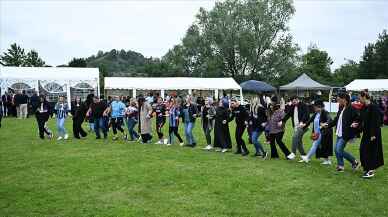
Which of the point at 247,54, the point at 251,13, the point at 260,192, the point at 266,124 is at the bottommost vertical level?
the point at 260,192

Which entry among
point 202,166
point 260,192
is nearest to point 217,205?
point 260,192

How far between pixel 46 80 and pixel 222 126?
1889 cm

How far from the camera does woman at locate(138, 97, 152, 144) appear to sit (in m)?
13.1

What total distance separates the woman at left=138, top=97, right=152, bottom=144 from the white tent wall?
1628 centimetres

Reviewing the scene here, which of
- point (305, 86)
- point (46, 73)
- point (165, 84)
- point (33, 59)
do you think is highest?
point (33, 59)

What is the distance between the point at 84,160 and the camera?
9.95 meters

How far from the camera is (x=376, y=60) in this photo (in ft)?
161

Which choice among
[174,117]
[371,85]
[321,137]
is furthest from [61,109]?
[371,85]

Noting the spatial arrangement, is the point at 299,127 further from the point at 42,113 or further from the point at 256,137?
the point at 42,113

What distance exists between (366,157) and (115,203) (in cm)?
515

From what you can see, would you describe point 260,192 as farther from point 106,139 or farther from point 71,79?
point 71,79

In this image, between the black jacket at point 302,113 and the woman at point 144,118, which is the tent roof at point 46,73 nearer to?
the woman at point 144,118

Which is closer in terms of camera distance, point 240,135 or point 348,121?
point 348,121

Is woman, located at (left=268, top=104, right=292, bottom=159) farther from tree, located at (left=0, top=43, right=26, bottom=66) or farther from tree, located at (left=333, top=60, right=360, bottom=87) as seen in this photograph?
tree, located at (left=0, top=43, right=26, bottom=66)
